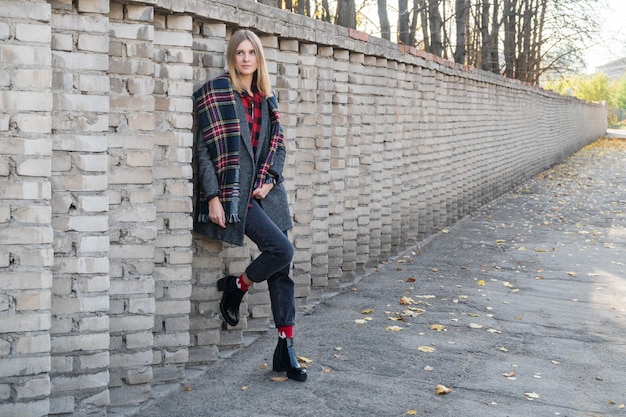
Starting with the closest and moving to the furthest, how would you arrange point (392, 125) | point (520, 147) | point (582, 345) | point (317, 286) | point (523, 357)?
point (523, 357), point (582, 345), point (317, 286), point (392, 125), point (520, 147)

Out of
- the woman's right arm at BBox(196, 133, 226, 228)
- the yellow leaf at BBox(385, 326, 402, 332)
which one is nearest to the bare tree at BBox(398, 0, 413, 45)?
the yellow leaf at BBox(385, 326, 402, 332)

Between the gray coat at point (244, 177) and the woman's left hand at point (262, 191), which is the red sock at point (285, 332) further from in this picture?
the woman's left hand at point (262, 191)

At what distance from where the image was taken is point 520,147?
23.3 metres

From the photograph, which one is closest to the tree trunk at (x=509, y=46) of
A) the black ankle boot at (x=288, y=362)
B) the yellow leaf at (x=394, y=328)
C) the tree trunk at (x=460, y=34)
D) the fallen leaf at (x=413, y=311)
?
the tree trunk at (x=460, y=34)

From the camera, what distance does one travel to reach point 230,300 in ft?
20.3

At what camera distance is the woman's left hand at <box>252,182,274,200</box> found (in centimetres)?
585

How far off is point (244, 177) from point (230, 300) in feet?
2.85

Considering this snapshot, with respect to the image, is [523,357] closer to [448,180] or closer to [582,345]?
[582,345]

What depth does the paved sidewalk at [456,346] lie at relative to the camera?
533cm

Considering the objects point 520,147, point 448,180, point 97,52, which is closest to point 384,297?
point 97,52

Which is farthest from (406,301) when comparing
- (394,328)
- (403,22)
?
(403,22)

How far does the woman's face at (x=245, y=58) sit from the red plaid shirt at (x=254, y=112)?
0.15m

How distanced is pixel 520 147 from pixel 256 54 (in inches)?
718

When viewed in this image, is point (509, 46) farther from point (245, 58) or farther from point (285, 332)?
point (285, 332)
